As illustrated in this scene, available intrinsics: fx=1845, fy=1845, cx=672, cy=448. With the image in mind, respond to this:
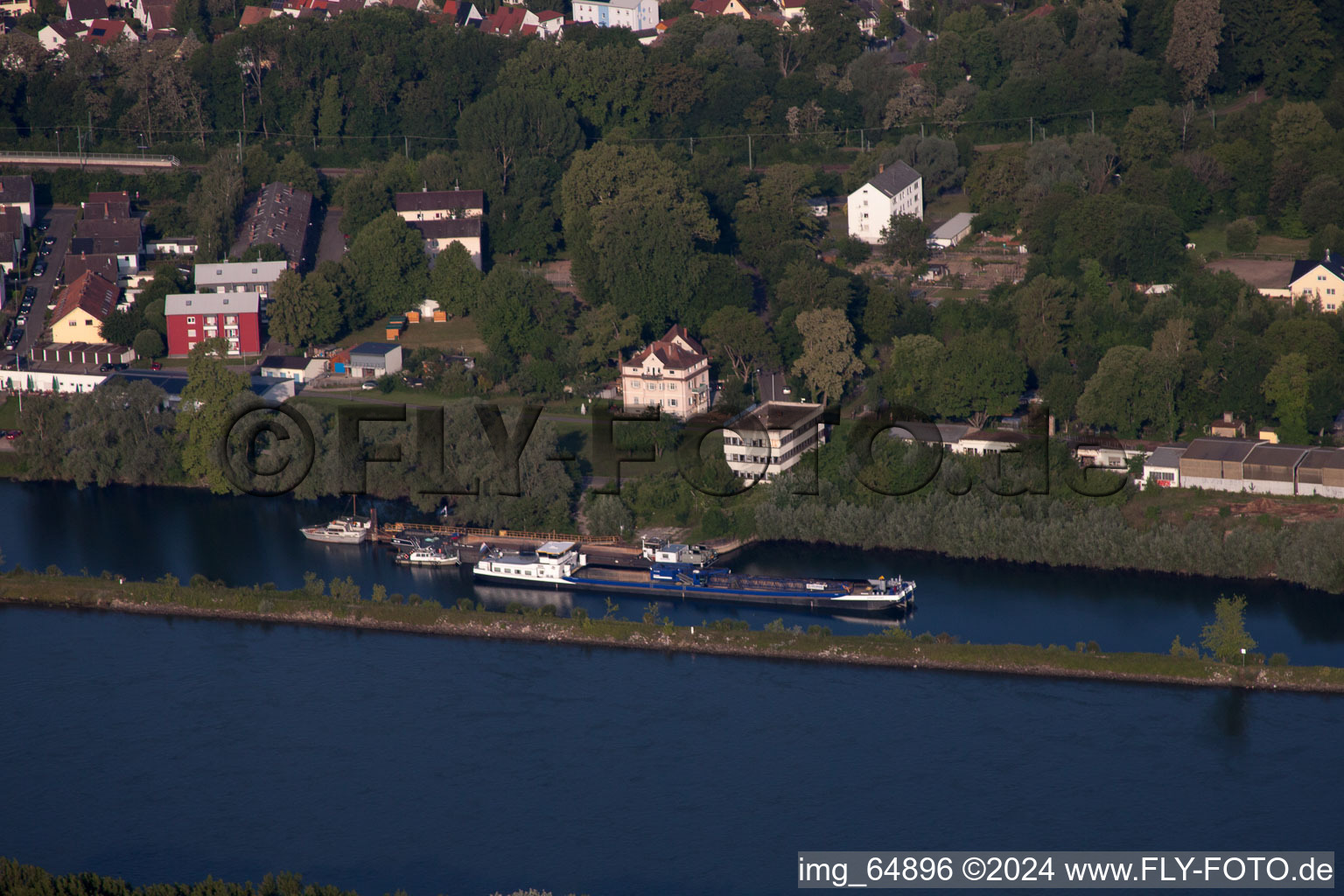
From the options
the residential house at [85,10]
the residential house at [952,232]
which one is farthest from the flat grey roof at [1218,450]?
the residential house at [85,10]

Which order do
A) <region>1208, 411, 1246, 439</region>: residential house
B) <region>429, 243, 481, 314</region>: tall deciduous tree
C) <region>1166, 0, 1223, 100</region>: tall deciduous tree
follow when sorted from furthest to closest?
1. <region>1166, 0, 1223, 100</region>: tall deciduous tree
2. <region>429, 243, 481, 314</region>: tall deciduous tree
3. <region>1208, 411, 1246, 439</region>: residential house

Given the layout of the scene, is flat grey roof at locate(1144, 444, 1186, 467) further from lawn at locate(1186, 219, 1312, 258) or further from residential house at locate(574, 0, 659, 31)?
residential house at locate(574, 0, 659, 31)

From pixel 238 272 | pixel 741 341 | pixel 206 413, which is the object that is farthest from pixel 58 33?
pixel 741 341

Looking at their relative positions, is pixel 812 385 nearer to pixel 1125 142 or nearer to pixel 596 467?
pixel 596 467

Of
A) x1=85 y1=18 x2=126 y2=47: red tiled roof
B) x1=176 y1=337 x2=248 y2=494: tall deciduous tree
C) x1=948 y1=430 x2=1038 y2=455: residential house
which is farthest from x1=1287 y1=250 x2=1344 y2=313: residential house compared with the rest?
x1=85 y1=18 x2=126 y2=47: red tiled roof

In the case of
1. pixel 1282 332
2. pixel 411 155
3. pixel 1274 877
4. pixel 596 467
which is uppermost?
pixel 411 155

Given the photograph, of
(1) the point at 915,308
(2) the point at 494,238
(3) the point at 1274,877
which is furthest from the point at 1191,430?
(2) the point at 494,238
